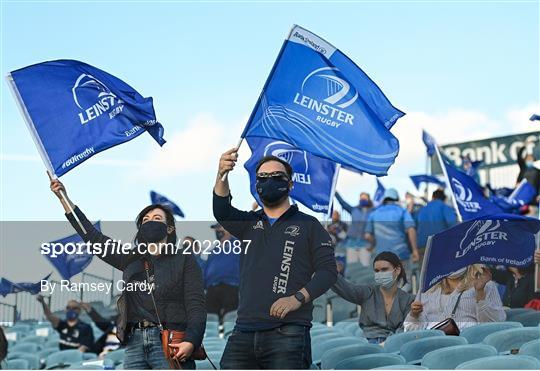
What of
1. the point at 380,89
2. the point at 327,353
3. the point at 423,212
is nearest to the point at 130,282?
the point at 327,353

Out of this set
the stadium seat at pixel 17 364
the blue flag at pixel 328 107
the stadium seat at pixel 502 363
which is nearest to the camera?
the stadium seat at pixel 502 363

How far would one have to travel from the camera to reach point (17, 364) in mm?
8055

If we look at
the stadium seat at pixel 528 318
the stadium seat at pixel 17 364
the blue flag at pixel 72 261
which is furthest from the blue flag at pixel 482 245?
the stadium seat at pixel 17 364

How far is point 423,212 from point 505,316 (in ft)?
11.1

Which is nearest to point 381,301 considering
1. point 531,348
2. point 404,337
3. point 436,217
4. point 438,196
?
point 404,337

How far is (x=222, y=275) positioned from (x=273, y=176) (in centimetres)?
249

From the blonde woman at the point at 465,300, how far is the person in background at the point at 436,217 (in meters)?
2.51

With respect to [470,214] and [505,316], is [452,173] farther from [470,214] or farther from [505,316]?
[505,316]

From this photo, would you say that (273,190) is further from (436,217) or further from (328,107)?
(436,217)

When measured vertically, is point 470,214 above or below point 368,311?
above

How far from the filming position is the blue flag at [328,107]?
7.50m

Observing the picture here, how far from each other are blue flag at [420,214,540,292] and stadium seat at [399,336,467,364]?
3.40ft

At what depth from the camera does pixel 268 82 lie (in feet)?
24.3

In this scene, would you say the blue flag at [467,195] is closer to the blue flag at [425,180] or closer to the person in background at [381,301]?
the person in background at [381,301]
